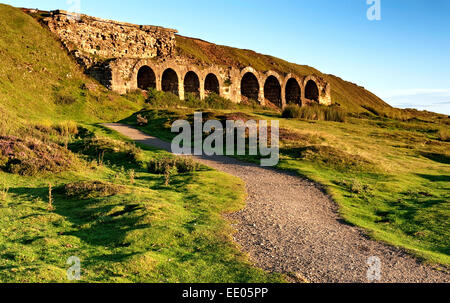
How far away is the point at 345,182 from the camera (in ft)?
55.3

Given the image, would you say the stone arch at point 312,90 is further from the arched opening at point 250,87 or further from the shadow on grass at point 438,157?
the shadow on grass at point 438,157

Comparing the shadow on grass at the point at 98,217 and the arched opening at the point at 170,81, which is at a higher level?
the arched opening at the point at 170,81

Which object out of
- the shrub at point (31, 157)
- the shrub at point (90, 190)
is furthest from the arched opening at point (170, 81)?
the shrub at point (90, 190)

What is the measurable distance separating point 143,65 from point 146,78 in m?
2.80

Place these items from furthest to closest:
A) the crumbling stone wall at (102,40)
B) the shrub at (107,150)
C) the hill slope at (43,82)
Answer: the crumbling stone wall at (102,40) < the hill slope at (43,82) < the shrub at (107,150)

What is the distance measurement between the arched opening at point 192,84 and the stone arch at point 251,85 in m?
8.82

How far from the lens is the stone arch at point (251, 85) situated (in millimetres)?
53250

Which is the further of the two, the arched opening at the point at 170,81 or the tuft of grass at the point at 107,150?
the arched opening at the point at 170,81

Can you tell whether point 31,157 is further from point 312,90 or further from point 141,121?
point 312,90

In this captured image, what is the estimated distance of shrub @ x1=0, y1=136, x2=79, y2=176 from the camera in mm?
14781

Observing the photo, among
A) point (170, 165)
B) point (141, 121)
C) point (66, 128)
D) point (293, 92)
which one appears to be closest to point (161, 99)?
point (141, 121)

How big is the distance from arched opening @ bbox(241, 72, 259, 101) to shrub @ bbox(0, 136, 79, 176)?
38.1 metres

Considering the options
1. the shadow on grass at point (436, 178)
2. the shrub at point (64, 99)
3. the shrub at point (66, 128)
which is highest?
the shrub at point (64, 99)
